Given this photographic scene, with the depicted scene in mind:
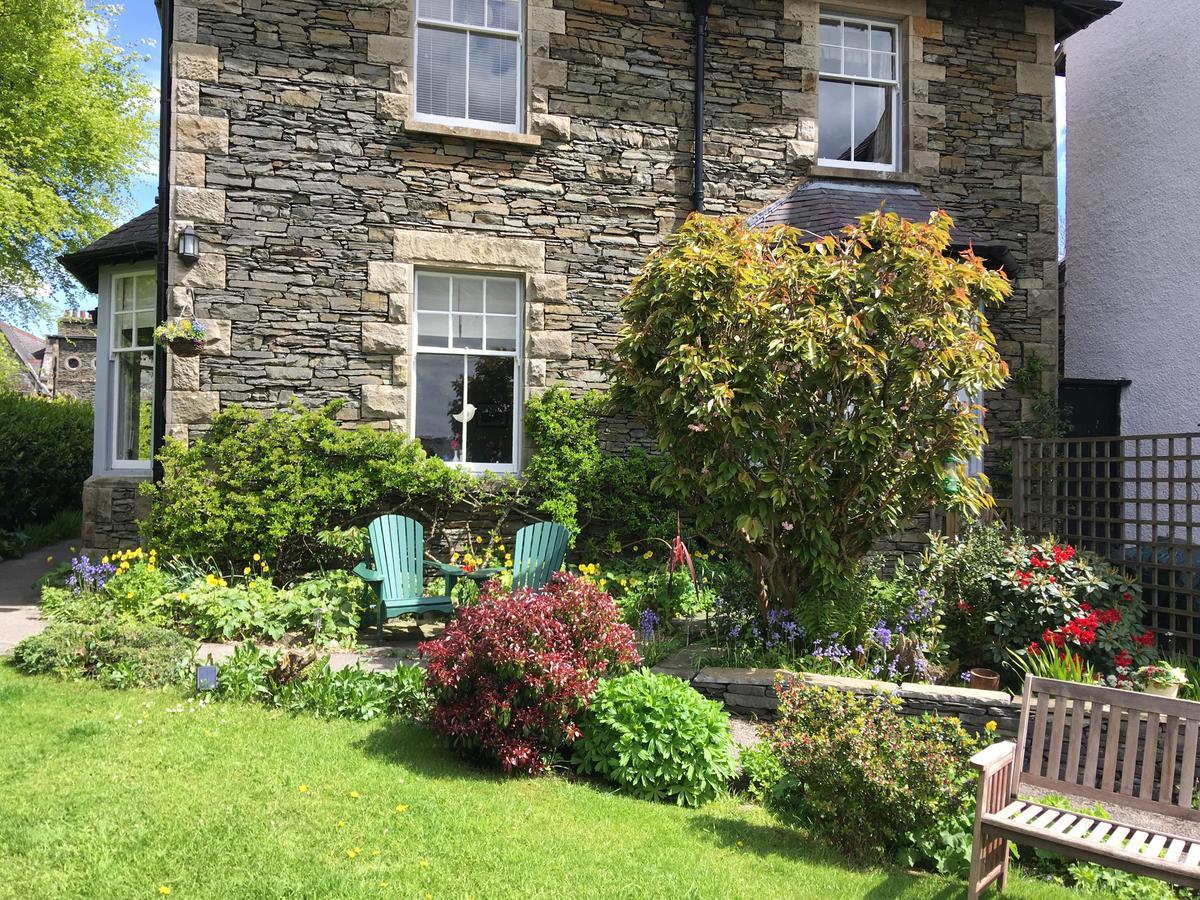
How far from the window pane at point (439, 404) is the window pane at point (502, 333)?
386 millimetres

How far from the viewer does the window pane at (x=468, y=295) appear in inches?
332

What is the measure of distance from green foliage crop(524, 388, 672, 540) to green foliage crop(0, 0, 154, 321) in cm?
1031

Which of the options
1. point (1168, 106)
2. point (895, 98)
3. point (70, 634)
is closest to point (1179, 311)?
point (1168, 106)

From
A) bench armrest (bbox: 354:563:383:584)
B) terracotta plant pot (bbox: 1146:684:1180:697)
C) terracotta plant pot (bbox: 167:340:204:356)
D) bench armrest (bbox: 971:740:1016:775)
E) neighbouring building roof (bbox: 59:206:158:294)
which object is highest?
neighbouring building roof (bbox: 59:206:158:294)

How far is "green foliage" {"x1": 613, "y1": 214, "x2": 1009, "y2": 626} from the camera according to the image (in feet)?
18.6

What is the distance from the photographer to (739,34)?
29.4ft

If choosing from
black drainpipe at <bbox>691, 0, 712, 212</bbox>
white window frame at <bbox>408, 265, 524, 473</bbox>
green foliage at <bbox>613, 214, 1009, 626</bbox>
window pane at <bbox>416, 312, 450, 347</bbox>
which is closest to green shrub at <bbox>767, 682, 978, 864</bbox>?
green foliage at <bbox>613, 214, 1009, 626</bbox>

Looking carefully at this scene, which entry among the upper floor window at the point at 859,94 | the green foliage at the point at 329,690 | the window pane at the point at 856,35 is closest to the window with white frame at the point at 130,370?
the green foliage at the point at 329,690

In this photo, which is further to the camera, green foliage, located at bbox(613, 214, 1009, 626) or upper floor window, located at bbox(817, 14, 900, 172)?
upper floor window, located at bbox(817, 14, 900, 172)

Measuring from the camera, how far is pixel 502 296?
28.0ft

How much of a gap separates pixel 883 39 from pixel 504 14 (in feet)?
14.5

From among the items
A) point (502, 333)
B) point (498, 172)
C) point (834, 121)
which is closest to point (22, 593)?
point (502, 333)

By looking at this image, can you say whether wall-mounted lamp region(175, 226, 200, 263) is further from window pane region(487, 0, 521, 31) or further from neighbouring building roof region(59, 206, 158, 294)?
window pane region(487, 0, 521, 31)

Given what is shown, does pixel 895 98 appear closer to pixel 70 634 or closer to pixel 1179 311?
pixel 1179 311
